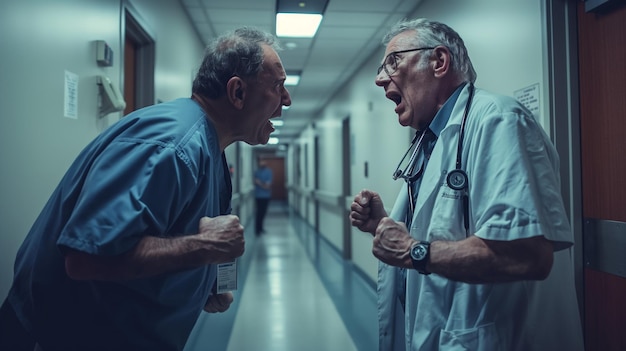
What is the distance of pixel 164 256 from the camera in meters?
0.87

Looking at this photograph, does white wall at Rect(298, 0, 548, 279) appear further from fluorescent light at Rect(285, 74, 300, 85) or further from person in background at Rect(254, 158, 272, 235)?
person in background at Rect(254, 158, 272, 235)

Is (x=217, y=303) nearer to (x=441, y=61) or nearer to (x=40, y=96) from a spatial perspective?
(x=40, y=96)

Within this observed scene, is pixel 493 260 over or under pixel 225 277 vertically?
over

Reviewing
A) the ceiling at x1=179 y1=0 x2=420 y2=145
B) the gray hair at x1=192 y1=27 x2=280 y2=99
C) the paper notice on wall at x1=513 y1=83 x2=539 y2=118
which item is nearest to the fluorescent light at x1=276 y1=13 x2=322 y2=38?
the ceiling at x1=179 y1=0 x2=420 y2=145

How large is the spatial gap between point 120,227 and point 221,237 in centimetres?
21

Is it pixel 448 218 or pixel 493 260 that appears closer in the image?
pixel 493 260

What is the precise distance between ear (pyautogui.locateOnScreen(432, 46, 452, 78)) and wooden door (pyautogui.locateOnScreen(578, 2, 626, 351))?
28.6 inches

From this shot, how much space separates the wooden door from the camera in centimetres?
154

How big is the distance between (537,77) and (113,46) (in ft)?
6.48

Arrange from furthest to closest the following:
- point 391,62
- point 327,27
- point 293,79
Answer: point 293,79 < point 327,27 < point 391,62

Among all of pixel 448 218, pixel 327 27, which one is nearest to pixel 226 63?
pixel 448 218

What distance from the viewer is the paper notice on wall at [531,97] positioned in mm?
1830

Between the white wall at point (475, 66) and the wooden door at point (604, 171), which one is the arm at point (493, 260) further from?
the white wall at point (475, 66)

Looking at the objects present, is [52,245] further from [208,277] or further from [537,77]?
[537,77]
